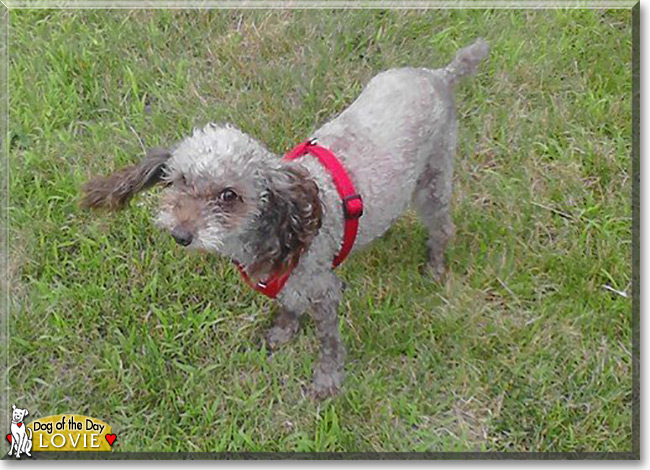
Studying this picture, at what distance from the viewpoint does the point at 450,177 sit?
416cm

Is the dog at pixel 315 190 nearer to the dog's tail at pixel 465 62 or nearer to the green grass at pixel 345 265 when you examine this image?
the dog's tail at pixel 465 62

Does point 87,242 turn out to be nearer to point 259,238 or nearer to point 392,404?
point 259,238

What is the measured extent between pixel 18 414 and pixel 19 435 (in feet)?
0.56

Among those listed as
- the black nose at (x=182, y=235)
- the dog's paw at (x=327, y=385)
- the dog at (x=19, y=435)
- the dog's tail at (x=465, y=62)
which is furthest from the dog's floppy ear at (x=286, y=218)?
the dog at (x=19, y=435)

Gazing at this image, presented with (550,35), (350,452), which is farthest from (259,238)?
(550,35)

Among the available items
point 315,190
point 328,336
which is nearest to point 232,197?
point 315,190

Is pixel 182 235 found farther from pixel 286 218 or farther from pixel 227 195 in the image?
pixel 286 218

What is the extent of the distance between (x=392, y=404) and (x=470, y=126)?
2.18 m

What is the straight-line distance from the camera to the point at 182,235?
288cm

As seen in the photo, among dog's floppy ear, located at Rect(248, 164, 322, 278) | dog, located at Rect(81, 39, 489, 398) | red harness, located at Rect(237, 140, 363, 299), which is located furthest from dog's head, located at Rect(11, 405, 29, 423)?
dog's floppy ear, located at Rect(248, 164, 322, 278)

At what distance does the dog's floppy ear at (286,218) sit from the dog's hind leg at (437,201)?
1.04m

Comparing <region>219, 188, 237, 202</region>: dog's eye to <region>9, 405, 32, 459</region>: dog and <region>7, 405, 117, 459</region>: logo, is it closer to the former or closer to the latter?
<region>7, 405, 117, 459</region>: logo

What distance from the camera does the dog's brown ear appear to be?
3.21 metres

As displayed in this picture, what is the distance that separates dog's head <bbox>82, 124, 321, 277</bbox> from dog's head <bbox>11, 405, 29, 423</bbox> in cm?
141
